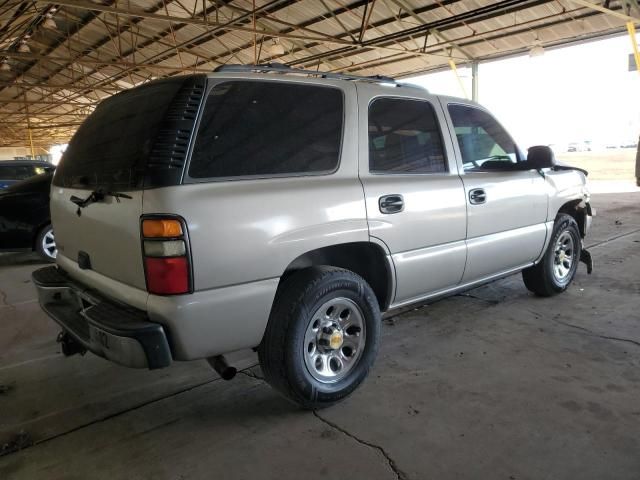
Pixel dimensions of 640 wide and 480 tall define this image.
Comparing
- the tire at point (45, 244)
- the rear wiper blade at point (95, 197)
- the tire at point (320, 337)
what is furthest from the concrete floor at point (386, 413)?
the tire at point (45, 244)

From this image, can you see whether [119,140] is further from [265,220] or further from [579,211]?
[579,211]

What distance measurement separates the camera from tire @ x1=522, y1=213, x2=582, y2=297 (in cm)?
444

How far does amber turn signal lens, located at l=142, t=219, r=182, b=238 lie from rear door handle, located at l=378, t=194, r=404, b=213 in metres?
1.25

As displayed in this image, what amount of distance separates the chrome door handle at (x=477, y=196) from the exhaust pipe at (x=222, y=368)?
205 centimetres

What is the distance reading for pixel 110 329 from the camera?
2184 millimetres

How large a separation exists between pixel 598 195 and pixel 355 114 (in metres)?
13.4

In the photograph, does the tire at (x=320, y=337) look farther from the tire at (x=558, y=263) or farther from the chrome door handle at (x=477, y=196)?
the tire at (x=558, y=263)

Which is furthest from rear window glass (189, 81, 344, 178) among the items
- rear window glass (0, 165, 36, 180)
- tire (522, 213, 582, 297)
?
rear window glass (0, 165, 36, 180)

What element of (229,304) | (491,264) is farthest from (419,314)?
(229,304)

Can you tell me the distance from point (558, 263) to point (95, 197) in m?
4.17

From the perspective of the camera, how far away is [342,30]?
14.7 metres

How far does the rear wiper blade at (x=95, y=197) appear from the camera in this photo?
2.29 metres

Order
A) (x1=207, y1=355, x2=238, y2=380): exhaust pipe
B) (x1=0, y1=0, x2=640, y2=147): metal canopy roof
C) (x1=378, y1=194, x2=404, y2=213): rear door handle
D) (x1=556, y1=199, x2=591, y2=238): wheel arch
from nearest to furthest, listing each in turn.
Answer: (x1=207, y1=355, x2=238, y2=380): exhaust pipe → (x1=378, y1=194, x2=404, y2=213): rear door handle → (x1=556, y1=199, x2=591, y2=238): wheel arch → (x1=0, y1=0, x2=640, y2=147): metal canopy roof

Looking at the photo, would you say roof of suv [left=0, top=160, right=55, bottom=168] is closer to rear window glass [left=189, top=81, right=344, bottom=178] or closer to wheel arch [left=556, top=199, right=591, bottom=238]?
rear window glass [left=189, top=81, right=344, bottom=178]
